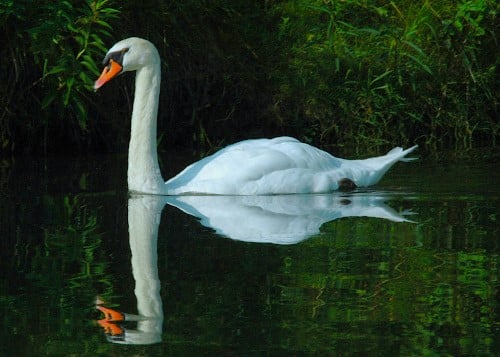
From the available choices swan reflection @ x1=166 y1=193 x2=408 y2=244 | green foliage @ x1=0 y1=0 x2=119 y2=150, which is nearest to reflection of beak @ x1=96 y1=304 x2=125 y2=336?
swan reflection @ x1=166 y1=193 x2=408 y2=244

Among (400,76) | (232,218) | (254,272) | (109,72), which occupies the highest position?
(400,76)

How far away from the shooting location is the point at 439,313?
5.05 m

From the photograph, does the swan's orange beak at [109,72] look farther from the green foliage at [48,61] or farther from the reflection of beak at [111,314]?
the reflection of beak at [111,314]

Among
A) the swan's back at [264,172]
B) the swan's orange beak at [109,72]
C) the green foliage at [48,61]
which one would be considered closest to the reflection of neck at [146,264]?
the swan's back at [264,172]

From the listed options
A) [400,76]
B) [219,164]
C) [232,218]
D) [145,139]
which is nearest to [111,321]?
[232,218]

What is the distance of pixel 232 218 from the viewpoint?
304 inches

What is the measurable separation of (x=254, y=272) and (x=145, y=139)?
126 inches

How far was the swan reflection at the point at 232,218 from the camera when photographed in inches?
209

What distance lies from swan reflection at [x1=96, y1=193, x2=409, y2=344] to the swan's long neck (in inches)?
3.9

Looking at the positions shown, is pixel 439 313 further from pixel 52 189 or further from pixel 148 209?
pixel 52 189

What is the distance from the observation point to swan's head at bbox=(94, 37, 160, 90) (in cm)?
886

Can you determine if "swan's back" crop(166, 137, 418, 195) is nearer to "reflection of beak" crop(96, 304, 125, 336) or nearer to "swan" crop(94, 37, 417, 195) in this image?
"swan" crop(94, 37, 417, 195)

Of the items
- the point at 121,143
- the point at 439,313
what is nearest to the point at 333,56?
the point at 121,143

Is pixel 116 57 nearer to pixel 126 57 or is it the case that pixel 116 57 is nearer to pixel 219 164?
pixel 126 57
